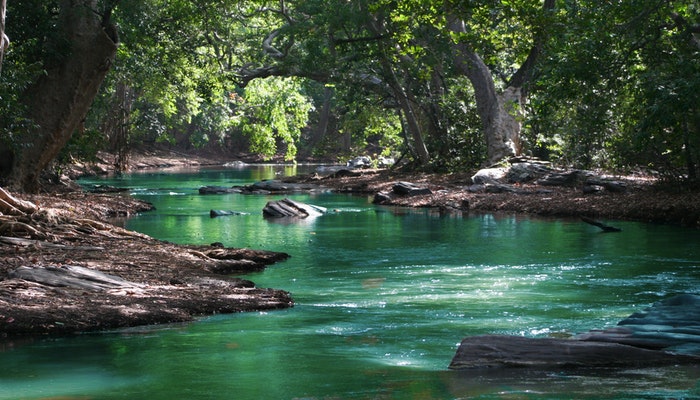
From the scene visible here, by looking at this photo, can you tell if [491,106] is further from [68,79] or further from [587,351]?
[587,351]

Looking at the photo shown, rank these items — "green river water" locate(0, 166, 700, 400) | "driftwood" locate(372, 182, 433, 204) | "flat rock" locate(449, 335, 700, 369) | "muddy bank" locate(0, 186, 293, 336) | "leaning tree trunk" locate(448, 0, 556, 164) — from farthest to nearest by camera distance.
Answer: "leaning tree trunk" locate(448, 0, 556, 164)
"driftwood" locate(372, 182, 433, 204)
"muddy bank" locate(0, 186, 293, 336)
"flat rock" locate(449, 335, 700, 369)
"green river water" locate(0, 166, 700, 400)

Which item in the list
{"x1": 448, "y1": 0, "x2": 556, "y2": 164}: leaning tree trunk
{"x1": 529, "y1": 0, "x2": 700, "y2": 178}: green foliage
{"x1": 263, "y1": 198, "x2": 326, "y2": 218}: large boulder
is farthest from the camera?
{"x1": 448, "y1": 0, "x2": 556, "y2": 164}: leaning tree trunk

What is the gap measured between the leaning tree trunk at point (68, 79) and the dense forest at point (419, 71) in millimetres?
32

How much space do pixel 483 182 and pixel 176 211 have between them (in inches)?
409

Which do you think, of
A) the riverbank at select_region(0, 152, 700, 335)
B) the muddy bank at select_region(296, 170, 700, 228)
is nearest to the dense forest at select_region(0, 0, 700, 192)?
the muddy bank at select_region(296, 170, 700, 228)

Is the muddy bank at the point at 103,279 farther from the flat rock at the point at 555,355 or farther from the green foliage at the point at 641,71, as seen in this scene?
the green foliage at the point at 641,71

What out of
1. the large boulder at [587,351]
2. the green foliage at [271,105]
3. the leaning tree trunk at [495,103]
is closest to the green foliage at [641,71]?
the leaning tree trunk at [495,103]

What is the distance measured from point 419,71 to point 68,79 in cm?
1309

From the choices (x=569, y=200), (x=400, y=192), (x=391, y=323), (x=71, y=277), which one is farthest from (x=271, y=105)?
(x=391, y=323)

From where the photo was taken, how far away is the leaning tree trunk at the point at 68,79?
22.3m

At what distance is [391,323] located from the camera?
11055 millimetres

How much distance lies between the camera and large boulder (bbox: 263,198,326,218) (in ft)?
87.7

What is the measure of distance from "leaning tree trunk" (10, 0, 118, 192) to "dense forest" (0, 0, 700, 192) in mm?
32

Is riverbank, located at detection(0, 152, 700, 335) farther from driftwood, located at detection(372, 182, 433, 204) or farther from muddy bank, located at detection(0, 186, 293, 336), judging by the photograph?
driftwood, located at detection(372, 182, 433, 204)
